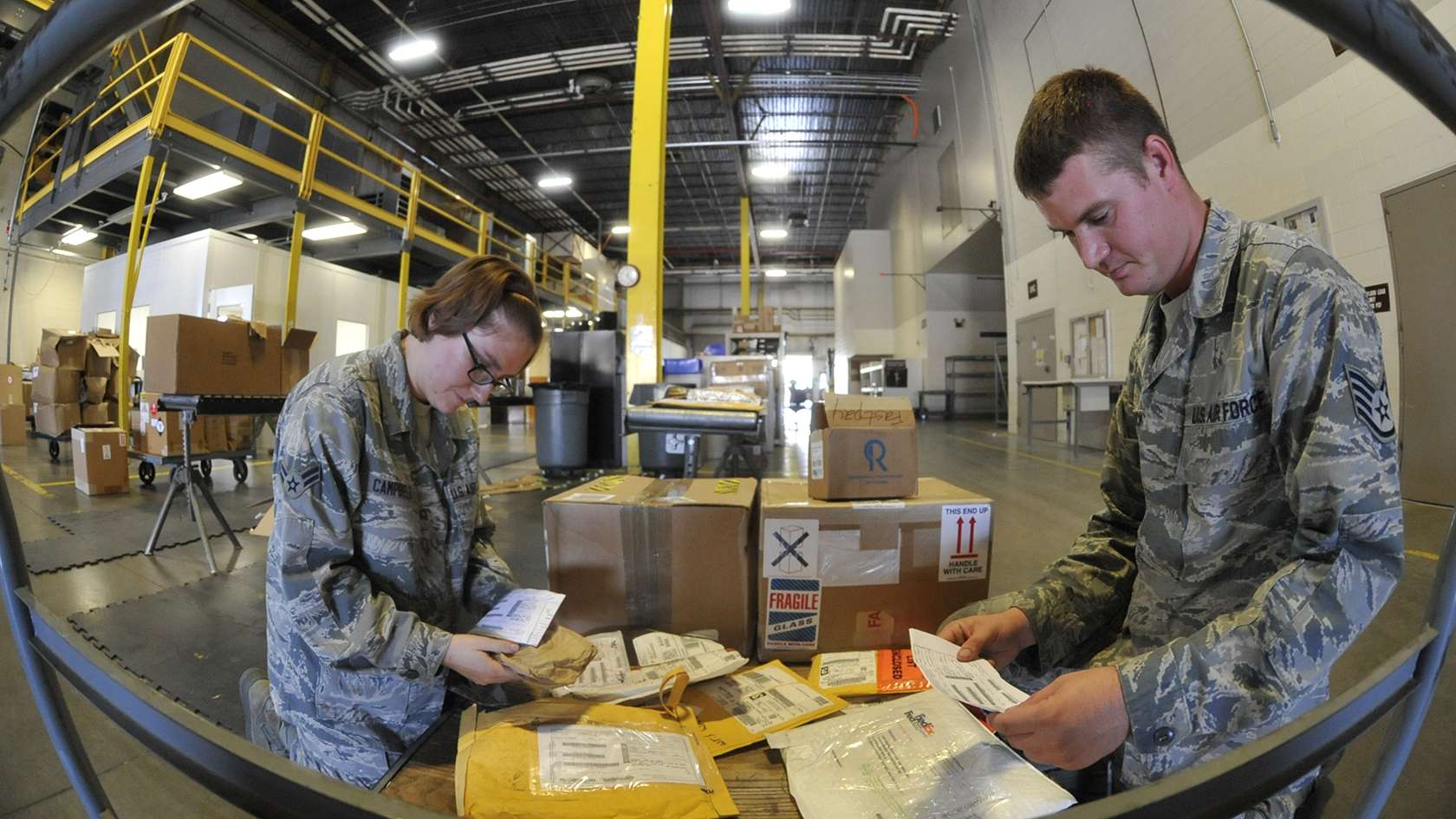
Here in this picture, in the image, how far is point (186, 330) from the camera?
276cm

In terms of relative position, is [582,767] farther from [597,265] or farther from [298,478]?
[597,265]

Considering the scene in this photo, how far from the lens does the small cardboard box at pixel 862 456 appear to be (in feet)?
4.83

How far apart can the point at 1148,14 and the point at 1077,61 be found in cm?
86

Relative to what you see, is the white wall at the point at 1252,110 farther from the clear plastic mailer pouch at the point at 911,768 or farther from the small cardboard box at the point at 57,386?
the small cardboard box at the point at 57,386


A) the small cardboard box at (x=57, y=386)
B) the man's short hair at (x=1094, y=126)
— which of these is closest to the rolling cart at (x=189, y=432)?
the man's short hair at (x=1094, y=126)

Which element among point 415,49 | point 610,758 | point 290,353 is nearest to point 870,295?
point 415,49

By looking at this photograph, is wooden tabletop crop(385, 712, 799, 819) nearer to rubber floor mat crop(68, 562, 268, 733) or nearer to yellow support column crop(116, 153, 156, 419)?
rubber floor mat crop(68, 562, 268, 733)

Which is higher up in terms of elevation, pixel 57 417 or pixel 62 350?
pixel 62 350

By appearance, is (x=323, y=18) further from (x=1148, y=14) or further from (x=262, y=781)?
(x=262, y=781)

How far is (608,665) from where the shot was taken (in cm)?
134

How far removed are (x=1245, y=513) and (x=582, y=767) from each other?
1.14 meters

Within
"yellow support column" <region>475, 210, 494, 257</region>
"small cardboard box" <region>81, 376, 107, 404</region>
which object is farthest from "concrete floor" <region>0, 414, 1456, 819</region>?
"yellow support column" <region>475, 210, 494, 257</region>

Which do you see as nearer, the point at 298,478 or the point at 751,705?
the point at 298,478

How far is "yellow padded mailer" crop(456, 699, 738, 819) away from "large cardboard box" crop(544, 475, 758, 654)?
0.52 meters
